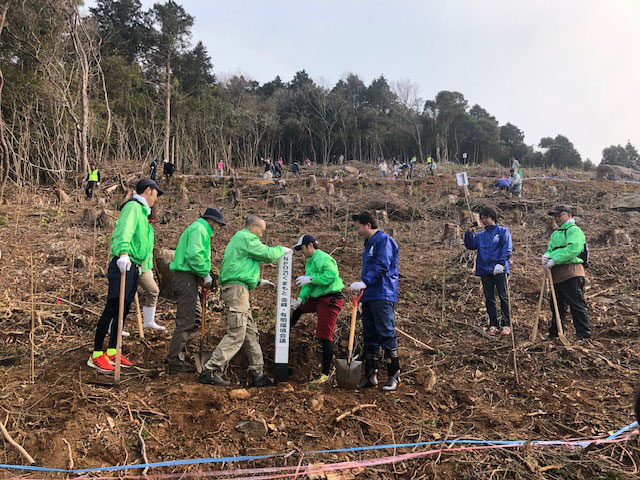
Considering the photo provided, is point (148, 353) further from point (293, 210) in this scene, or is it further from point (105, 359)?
point (293, 210)

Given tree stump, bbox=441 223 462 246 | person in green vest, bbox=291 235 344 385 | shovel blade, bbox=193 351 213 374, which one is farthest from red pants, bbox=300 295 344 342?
tree stump, bbox=441 223 462 246

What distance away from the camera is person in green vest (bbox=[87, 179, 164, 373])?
3.48m

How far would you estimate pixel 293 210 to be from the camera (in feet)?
39.6

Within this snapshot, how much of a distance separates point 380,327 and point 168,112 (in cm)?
2241

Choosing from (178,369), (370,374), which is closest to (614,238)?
(370,374)

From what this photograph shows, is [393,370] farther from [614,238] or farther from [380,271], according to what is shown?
[614,238]

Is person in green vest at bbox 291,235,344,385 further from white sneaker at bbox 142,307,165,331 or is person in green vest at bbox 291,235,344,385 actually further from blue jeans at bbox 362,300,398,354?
white sneaker at bbox 142,307,165,331

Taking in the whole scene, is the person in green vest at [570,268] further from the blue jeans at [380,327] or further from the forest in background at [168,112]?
the forest in background at [168,112]

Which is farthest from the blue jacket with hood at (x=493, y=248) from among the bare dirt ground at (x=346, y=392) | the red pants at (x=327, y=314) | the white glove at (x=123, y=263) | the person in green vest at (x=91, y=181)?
the person in green vest at (x=91, y=181)

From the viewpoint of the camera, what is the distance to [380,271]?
3.71 meters

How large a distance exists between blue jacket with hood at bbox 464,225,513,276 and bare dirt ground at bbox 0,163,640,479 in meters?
0.86

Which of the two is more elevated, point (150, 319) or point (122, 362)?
point (150, 319)

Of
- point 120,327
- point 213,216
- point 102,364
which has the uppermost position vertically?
point 213,216

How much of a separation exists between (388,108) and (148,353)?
41.4 m
